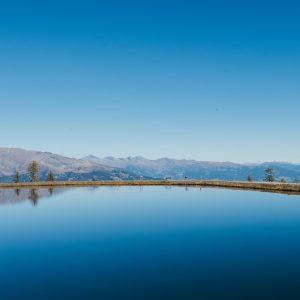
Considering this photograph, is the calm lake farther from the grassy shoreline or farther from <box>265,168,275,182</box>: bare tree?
<box>265,168,275,182</box>: bare tree

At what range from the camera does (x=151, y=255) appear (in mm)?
35312

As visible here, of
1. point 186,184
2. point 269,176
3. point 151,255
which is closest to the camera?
point 151,255

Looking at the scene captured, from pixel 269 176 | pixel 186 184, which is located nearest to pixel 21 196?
pixel 186 184

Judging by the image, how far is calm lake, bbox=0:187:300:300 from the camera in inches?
1003

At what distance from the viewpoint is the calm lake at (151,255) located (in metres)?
25.5

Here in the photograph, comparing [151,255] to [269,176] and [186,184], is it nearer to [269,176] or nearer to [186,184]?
[186,184]

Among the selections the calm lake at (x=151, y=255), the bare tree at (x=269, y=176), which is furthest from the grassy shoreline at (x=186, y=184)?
the bare tree at (x=269, y=176)

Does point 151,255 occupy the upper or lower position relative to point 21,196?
lower

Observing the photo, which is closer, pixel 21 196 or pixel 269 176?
pixel 21 196

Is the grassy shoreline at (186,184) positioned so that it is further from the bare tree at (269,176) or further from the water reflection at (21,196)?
the bare tree at (269,176)

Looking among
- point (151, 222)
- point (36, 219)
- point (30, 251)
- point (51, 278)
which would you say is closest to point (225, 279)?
point (51, 278)

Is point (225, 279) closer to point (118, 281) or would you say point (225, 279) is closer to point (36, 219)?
point (118, 281)

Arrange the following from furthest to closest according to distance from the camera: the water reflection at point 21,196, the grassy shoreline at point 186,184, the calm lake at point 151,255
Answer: the grassy shoreline at point 186,184, the water reflection at point 21,196, the calm lake at point 151,255

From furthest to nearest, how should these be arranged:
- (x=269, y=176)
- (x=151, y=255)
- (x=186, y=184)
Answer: (x=269, y=176), (x=186, y=184), (x=151, y=255)
